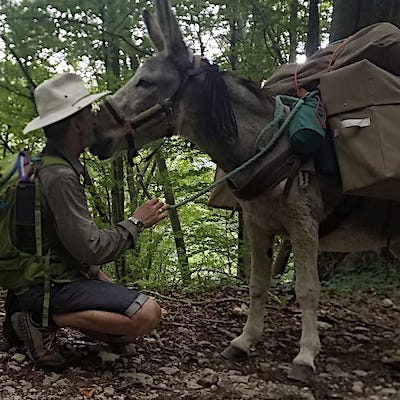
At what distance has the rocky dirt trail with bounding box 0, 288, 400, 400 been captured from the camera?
3529mm

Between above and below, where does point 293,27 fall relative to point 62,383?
above

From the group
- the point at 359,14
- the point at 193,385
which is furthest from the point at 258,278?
the point at 359,14

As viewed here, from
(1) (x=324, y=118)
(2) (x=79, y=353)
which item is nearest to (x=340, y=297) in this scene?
(1) (x=324, y=118)

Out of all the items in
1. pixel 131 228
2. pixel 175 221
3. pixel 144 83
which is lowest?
pixel 175 221

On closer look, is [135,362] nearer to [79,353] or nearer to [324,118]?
[79,353]

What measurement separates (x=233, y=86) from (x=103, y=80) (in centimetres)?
452

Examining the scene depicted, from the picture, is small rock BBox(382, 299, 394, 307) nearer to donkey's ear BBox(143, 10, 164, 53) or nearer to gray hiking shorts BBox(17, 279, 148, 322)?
gray hiking shorts BBox(17, 279, 148, 322)

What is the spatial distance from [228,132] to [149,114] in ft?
2.05

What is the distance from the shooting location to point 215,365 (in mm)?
4199

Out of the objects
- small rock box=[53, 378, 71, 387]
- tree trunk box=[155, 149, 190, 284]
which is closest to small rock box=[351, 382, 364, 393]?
small rock box=[53, 378, 71, 387]

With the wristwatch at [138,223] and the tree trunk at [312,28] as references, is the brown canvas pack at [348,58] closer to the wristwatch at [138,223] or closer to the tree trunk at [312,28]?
the wristwatch at [138,223]

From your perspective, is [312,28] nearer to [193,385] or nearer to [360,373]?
[360,373]

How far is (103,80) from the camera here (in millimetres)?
8453

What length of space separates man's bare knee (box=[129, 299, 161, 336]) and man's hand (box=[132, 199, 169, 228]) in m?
0.54
